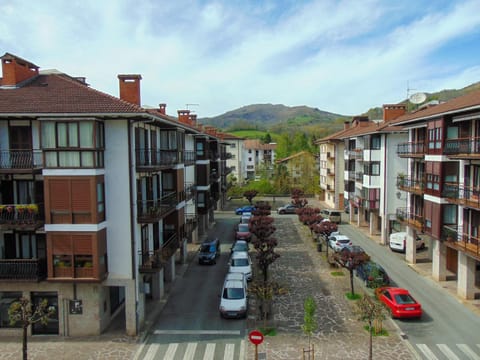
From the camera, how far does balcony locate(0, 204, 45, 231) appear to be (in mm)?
18359

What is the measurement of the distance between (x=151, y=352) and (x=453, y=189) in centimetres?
1935

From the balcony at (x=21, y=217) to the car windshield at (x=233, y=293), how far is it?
1014 centimetres

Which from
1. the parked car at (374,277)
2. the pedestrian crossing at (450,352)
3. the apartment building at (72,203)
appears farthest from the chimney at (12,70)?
the pedestrian crossing at (450,352)

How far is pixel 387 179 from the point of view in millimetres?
38719

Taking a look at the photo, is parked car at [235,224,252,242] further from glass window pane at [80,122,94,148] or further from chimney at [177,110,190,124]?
glass window pane at [80,122,94,148]

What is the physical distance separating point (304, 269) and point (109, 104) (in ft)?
63.5

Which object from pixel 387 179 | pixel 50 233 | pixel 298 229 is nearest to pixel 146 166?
pixel 50 233

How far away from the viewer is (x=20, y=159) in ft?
62.5

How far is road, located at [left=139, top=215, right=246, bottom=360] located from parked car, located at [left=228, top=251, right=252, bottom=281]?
4.13ft

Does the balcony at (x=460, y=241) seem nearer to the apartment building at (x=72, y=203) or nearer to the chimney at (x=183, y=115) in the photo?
the apartment building at (x=72, y=203)

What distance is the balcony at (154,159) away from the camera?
2059 cm

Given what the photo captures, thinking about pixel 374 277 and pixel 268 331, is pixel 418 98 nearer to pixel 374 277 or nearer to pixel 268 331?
→ pixel 374 277

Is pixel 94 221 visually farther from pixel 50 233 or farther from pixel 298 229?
pixel 298 229

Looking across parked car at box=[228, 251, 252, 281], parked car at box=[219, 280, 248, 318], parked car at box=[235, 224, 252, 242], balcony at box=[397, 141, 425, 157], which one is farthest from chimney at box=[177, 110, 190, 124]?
parked car at box=[219, 280, 248, 318]
